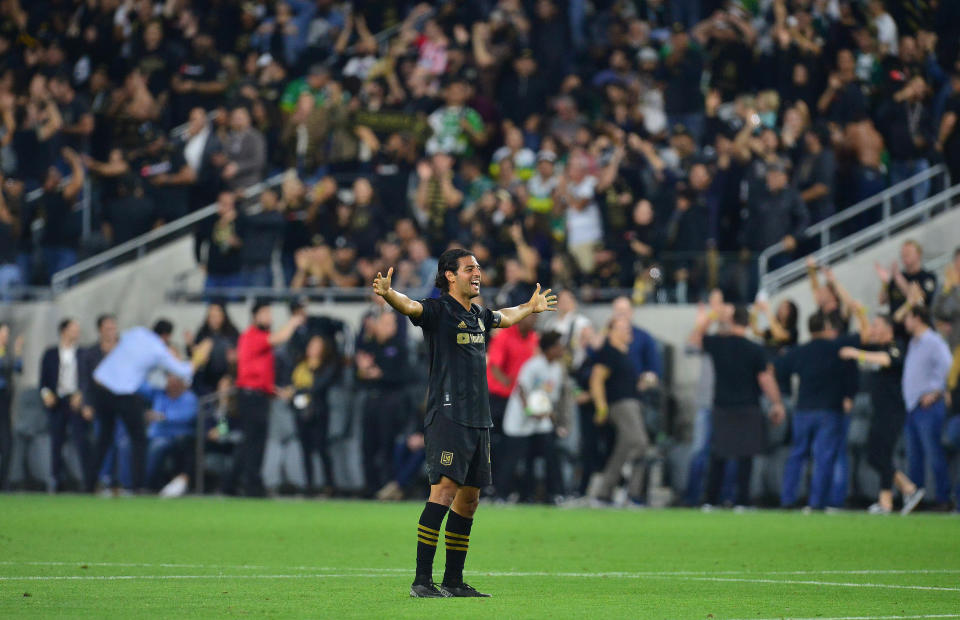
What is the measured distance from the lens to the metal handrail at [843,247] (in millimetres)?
21656

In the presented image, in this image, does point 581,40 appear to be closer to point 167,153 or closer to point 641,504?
point 167,153

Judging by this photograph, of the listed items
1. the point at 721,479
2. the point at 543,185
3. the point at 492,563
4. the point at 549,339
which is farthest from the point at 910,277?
the point at 492,563

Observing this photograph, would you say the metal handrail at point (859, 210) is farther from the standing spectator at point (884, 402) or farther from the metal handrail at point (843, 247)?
the standing spectator at point (884, 402)

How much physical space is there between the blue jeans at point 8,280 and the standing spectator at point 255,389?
5160 millimetres

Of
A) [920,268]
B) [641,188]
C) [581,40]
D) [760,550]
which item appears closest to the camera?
[760,550]

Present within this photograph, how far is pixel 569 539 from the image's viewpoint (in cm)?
1530

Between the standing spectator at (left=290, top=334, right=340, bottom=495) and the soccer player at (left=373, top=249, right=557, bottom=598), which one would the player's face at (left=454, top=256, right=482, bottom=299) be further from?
the standing spectator at (left=290, top=334, right=340, bottom=495)

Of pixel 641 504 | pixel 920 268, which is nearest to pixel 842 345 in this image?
pixel 920 268

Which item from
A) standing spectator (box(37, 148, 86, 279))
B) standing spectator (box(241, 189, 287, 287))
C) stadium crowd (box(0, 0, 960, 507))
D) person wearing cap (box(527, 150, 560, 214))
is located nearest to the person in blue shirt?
stadium crowd (box(0, 0, 960, 507))

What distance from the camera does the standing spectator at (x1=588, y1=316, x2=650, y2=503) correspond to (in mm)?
20422

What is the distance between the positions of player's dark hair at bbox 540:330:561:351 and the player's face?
1008 centimetres

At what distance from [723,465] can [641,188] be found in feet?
14.4

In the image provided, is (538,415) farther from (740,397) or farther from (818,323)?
(818,323)

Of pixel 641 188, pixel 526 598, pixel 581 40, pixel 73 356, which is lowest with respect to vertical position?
pixel 526 598
